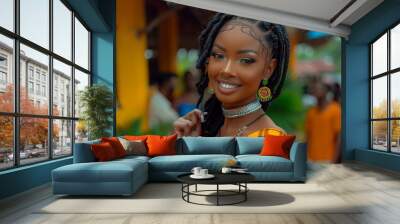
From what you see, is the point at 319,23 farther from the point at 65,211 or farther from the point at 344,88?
the point at 65,211

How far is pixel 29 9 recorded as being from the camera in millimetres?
5727

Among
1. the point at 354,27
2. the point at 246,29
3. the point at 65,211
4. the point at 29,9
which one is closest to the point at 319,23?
the point at 354,27

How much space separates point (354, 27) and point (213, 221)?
701 centimetres

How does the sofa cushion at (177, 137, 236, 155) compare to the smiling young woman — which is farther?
the smiling young woman

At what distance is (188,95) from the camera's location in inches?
350

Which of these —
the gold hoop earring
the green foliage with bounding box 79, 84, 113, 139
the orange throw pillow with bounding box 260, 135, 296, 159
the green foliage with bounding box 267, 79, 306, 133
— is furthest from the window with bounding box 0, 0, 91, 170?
the green foliage with bounding box 267, 79, 306, 133

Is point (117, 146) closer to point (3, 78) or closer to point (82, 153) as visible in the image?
point (82, 153)

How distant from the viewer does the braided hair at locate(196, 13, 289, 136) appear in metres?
8.84

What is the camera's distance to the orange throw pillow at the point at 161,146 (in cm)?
668

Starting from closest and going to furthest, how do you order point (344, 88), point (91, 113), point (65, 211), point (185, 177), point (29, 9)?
1. point (65, 211)
2. point (185, 177)
3. point (29, 9)
4. point (91, 113)
5. point (344, 88)

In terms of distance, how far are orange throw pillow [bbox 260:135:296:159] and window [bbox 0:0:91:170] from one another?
364cm

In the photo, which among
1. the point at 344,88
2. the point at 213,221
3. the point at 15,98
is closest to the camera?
the point at 213,221

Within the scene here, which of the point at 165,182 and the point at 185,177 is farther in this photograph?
the point at 165,182

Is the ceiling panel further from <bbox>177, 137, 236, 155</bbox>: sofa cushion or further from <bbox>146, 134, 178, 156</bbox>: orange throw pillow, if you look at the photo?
<bbox>146, 134, 178, 156</bbox>: orange throw pillow
